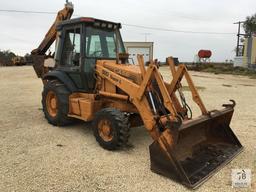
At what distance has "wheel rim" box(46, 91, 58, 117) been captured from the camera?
301 inches

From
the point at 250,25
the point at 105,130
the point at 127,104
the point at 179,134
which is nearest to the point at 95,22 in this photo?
the point at 127,104

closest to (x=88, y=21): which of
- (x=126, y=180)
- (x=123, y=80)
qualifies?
(x=123, y=80)

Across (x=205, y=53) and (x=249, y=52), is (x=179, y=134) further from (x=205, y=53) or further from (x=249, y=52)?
(x=205, y=53)

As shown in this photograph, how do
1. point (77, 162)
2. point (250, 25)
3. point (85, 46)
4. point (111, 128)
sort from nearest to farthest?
point (77, 162) < point (111, 128) < point (85, 46) < point (250, 25)

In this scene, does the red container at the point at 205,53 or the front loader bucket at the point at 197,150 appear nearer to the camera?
the front loader bucket at the point at 197,150

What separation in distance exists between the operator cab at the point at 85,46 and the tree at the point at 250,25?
49.1 m

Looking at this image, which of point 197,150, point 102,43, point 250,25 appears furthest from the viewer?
point 250,25

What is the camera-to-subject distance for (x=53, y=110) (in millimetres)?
7758

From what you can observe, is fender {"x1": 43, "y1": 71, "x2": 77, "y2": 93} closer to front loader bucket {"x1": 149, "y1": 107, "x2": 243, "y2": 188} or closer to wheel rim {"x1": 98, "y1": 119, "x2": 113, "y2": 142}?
wheel rim {"x1": 98, "y1": 119, "x2": 113, "y2": 142}

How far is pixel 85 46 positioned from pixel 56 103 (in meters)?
1.49

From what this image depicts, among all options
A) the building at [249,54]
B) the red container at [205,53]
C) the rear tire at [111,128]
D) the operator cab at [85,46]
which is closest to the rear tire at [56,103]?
the operator cab at [85,46]

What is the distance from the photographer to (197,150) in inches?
216

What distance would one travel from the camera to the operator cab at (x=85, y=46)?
22.7ft

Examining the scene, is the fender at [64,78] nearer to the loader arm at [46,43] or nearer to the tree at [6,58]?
the loader arm at [46,43]
